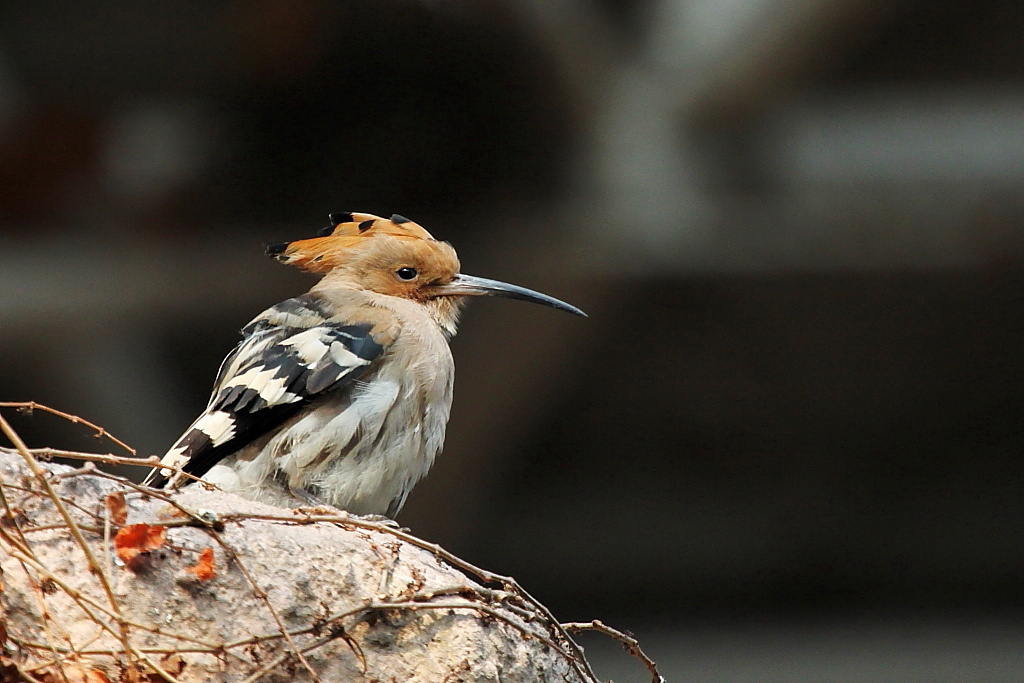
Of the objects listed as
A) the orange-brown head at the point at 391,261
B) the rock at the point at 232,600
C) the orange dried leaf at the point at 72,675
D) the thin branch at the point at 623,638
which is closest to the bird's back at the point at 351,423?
the orange-brown head at the point at 391,261

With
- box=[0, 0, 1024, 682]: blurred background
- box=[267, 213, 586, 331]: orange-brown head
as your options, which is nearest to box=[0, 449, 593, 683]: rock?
box=[267, 213, 586, 331]: orange-brown head

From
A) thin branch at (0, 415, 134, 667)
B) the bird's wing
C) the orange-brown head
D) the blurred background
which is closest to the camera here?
thin branch at (0, 415, 134, 667)

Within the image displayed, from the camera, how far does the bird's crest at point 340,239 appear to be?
315 cm

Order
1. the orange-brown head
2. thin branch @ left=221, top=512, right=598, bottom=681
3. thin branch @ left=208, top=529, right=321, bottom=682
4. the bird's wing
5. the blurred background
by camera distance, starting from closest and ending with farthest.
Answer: thin branch @ left=208, top=529, right=321, bottom=682, thin branch @ left=221, top=512, right=598, bottom=681, the bird's wing, the orange-brown head, the blurred background

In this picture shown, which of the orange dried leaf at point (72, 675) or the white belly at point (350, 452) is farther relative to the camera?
the white belly at point (350, 452)

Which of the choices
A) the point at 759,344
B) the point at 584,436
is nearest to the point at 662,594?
the point at 584,436

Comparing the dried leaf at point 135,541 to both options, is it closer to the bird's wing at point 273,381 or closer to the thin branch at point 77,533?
the thin branch at point 77,533

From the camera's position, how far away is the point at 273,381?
2.64m

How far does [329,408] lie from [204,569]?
2.96 feet

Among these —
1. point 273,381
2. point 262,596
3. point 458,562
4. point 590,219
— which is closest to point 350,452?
point 273,381

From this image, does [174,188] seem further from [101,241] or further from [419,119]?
[419,119]

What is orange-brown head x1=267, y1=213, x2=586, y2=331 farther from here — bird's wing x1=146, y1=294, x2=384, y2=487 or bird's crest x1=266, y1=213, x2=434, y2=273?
bird's wing x1=146, y1=294, x2=384, y2=487

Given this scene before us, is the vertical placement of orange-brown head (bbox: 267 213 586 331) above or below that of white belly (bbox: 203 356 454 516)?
above

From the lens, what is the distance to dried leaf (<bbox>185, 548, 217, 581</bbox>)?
176 cm
